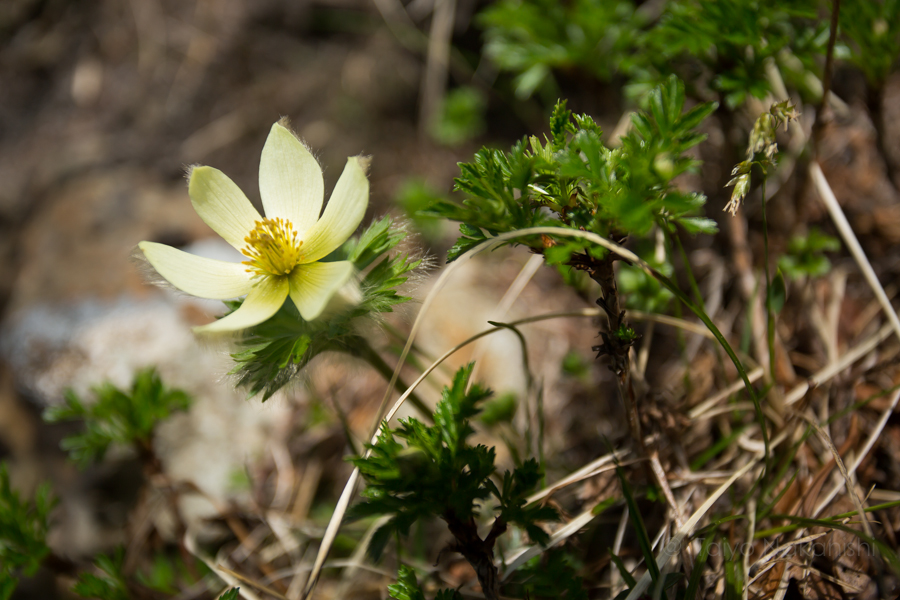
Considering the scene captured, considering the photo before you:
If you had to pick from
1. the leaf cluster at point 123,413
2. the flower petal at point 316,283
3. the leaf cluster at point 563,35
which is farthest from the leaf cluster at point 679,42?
the leaf cluster at point 123,413

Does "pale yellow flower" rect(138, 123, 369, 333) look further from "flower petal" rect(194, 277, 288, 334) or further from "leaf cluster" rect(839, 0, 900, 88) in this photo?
"leaf cluster" rect(839, 0, 900, 88)

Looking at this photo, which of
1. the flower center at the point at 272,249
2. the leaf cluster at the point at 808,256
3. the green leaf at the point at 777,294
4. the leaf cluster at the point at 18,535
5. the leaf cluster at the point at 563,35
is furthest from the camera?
the leaf cluster at the point at 563,35

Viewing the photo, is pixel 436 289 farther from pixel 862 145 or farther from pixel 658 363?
pixel 862 145

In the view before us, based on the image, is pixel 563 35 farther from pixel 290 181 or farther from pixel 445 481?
pixel 445 481

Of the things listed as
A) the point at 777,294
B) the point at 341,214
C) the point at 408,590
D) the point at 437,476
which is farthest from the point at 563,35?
the point at 408,590

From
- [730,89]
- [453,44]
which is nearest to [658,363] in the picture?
[730,89]

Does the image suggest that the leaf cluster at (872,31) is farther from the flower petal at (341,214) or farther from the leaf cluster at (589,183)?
the flower petal at (341,214)
